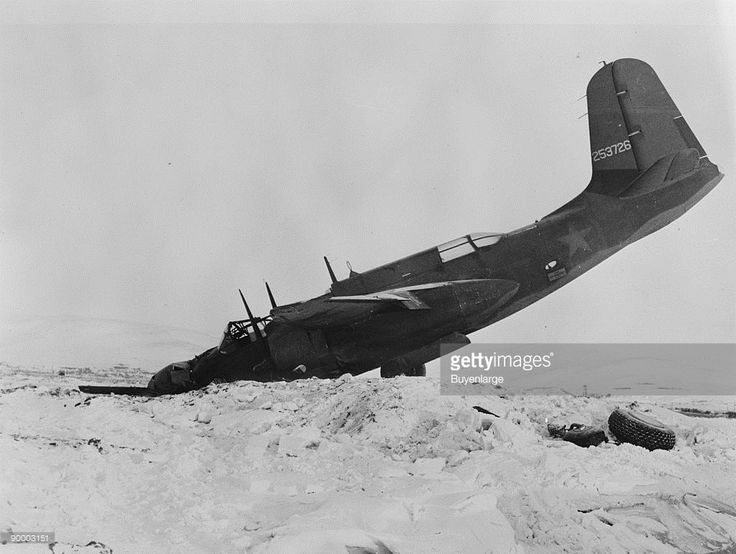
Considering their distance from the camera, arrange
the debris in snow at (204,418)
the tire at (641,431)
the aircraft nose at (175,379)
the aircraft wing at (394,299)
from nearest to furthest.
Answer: the tire at (641,431) → the debris in snow at (204,418) → the aircraft wing at (394,299) → the aircraft nose at (175,379)

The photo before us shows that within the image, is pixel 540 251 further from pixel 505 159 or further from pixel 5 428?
pixel 5 428

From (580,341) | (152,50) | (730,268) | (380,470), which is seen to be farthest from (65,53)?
(730,268)

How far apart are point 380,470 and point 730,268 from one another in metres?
3.22

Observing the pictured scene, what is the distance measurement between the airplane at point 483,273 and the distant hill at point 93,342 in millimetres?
187

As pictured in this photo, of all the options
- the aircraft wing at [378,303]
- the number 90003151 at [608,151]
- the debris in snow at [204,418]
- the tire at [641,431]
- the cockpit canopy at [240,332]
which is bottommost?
the tire at [641,431]

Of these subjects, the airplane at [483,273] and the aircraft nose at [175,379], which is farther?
the aircraft nose at [175,379]

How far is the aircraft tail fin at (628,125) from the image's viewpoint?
17.3 feet

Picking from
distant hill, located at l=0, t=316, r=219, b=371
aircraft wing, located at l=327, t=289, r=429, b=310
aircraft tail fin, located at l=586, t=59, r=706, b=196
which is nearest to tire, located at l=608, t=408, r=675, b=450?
aircraft wing, located at l=327, t=289, r=429, b=310

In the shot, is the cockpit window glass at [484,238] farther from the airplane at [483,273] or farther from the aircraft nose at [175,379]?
the aircraft nose at [175,379]

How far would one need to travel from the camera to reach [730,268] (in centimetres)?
503

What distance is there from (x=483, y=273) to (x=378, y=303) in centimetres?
98

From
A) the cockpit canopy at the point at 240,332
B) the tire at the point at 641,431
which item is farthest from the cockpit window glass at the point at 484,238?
the cockpit canopy at the point at 240,332

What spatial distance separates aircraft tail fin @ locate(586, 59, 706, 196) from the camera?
207 inches

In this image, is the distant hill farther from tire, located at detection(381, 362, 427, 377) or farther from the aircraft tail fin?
the aircraft tail fin
